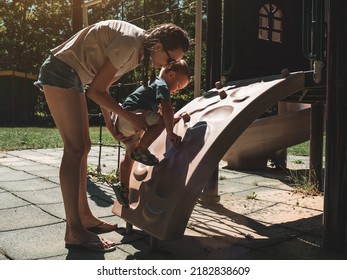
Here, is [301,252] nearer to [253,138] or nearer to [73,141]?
[73,141]

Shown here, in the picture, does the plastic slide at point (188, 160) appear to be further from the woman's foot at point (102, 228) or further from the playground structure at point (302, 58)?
the woman's foot at point (102, 228)

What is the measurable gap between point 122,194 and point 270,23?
8.19ft

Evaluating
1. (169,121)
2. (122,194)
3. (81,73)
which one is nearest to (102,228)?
(122,194)

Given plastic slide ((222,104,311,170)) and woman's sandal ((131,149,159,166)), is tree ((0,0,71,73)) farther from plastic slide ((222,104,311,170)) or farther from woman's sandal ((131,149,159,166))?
woman's sandal ((131,149,159,166))

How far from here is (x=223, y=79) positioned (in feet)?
11.9

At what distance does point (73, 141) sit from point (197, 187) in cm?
78

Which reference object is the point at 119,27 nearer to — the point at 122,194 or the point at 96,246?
the point at 122,194

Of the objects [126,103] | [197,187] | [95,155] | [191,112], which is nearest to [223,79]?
[191,112]

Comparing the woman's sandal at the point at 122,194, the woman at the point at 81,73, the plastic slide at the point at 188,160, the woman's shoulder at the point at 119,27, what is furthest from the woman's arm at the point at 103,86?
the woman's sandal at the point at 122,194

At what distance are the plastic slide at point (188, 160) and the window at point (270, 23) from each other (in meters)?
1.55

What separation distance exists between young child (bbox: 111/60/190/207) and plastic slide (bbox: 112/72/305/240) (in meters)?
0.08

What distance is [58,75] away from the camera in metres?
2.35

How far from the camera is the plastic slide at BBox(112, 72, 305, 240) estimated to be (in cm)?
205

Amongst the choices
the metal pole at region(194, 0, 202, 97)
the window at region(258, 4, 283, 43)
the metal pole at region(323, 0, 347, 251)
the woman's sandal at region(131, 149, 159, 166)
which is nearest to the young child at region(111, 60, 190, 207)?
the woman's sandal at region(131, 149, 159, 166)
